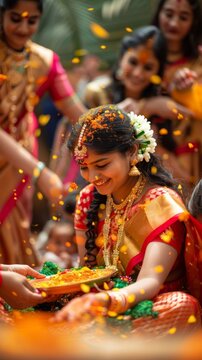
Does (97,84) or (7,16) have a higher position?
(7,16)

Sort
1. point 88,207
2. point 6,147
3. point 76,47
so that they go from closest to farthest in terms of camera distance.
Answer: point 88,207, point 6,147, point 76,47

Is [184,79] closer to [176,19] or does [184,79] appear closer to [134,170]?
[176,19]

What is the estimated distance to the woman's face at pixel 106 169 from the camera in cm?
359

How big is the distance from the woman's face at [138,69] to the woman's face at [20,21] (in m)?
0.71

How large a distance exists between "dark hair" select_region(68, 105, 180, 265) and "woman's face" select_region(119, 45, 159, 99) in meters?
1.51

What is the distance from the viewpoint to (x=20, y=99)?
194 inches

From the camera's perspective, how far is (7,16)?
4.73 m

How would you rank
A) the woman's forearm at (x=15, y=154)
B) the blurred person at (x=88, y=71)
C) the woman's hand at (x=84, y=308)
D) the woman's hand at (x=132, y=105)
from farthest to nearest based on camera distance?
1. the blurred person at (x=88, y=71)
2. the woman's hand at (x=132, y=105)
3. the woman's forearm at (x=15, y=154)
4. the woman's hand at (x=84, y=308)

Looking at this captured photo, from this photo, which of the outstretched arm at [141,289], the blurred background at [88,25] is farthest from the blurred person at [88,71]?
the outstretched arm at [141,289]

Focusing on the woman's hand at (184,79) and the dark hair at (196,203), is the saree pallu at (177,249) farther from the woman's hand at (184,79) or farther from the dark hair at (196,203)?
the woman's hand at (184,79)

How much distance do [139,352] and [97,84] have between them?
334 cm

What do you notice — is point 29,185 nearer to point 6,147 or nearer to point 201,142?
point 6,147

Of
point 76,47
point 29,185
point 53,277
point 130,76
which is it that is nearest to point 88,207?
point 53,277

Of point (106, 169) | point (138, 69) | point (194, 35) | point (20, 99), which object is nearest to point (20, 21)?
point (20, 99)
